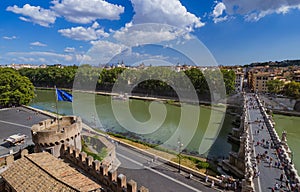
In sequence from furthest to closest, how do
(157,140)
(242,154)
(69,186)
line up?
(157,140), (242,154), (69,186)

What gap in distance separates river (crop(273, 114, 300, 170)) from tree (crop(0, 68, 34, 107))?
41781 mm

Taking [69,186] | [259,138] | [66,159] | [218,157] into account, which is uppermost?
[69,186]

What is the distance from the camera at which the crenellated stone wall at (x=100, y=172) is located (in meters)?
9.06

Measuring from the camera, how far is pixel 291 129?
36.9 m

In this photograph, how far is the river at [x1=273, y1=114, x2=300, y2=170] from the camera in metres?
25.3

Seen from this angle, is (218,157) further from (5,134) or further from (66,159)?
(5,134)

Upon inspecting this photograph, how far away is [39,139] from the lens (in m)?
13.1

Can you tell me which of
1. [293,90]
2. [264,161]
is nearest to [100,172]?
[264,161]

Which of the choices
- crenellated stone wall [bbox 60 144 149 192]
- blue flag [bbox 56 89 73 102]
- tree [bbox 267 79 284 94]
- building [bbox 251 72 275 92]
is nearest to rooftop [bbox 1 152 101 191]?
crenellated stone wall [bbox 60 144 149 192]

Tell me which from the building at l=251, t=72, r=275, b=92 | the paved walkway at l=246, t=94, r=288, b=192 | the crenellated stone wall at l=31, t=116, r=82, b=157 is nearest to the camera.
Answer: the crenellated stone wall at l=31, t=116, r=82, b=157

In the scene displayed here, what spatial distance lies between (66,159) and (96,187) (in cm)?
547

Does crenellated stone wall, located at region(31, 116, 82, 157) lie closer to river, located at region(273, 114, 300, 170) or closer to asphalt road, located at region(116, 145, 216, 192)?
asphalt road, located at region(116, 145, 216, 192)

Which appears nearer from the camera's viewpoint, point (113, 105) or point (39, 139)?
point (39, 139)

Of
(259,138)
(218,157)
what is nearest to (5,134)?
(218,157)
